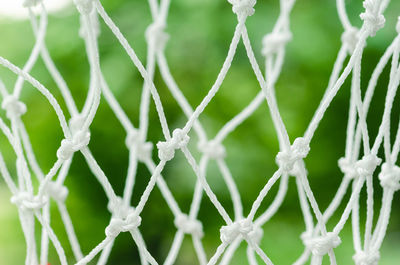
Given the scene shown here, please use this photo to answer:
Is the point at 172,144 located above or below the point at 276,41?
below

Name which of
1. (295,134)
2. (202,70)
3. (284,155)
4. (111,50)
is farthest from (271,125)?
(284,155)

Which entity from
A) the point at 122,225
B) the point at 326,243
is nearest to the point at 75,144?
the point at 122,225

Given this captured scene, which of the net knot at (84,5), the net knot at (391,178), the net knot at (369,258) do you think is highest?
the net knot at (84,5)

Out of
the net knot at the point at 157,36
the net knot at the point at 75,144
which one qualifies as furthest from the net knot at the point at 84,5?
the net knot at the point at 157,36

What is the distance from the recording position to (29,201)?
0.35m

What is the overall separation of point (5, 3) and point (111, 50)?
0.71 ft

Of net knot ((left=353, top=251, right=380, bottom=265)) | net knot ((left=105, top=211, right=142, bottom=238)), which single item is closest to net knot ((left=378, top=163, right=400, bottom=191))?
net knot ((left=353, top=251, right=380, bottom=265))

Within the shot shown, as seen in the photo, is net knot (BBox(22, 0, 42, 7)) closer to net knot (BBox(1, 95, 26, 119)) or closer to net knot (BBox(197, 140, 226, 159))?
net knot (BBox(1, 95, 26, 119))

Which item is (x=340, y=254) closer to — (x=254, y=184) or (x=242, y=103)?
(x=254, y=184)

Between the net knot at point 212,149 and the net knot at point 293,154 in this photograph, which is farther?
the net knot at point 212,149

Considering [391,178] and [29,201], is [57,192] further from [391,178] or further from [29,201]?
[391,178]

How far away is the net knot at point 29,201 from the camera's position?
0.34 metres

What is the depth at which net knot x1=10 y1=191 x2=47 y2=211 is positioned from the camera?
0.34 metres

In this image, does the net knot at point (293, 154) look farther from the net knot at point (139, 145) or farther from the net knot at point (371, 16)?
the net knot at point (139, 145)
